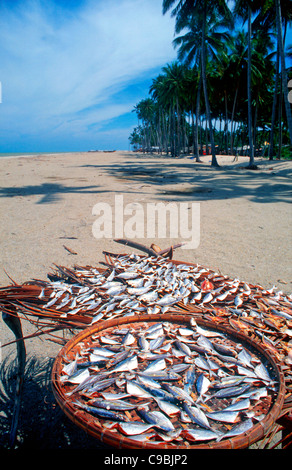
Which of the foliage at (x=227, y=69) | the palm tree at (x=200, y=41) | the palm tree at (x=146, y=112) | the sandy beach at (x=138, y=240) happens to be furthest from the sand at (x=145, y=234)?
the palm tree at (x=146, y=112)

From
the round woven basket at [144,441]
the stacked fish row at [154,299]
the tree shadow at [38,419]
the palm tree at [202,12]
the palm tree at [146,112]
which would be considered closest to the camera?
the round woven basket at [144,441]

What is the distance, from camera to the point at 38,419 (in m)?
1.63

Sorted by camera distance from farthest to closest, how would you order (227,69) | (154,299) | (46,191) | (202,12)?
(227,69) → (202,12) → (46,191) → (154,299)

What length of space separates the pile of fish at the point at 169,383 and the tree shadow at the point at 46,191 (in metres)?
6.32

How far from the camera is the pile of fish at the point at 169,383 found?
1.15 m

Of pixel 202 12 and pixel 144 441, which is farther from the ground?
pixel 202 12

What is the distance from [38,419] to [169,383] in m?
0.85

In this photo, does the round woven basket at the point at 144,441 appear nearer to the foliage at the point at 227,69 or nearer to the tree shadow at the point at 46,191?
the tree shadow at the point at 46,191

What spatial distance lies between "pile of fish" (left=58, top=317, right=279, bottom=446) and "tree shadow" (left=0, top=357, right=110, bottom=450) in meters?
0.44

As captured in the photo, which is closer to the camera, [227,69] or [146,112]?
[227,69]

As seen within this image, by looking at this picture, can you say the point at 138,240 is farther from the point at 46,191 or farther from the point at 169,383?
the point at 46,191

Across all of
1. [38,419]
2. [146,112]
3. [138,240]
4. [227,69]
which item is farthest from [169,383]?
[146,112]

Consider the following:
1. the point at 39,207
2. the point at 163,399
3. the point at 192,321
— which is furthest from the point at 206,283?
the point at 39,207

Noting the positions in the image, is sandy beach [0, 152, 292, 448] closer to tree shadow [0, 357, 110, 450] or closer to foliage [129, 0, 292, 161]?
tree shadow [0, 357, 110, 450]
